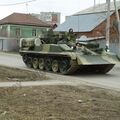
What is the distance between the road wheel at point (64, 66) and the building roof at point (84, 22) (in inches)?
1085

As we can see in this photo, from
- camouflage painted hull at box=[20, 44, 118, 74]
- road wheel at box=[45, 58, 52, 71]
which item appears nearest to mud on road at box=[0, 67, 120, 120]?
camouflage painted hull at box=[20, 44, 118, 74]

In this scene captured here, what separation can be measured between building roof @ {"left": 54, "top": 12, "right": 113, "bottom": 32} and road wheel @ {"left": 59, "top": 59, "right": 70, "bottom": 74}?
2757cm

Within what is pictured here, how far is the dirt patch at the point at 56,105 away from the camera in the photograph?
9.36 meters

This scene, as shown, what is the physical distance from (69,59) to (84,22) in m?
32.2

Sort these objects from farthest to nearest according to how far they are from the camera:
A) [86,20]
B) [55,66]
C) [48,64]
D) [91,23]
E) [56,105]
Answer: [86,20]
[91,23]
[48,64]
[55,66]
[56,105]

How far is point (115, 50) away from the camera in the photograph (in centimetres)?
4119

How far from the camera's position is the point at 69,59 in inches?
870

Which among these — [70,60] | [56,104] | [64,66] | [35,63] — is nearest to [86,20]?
[35,63]

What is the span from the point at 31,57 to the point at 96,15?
2827 cm

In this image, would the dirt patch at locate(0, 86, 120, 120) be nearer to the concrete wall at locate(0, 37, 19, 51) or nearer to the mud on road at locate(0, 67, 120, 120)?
the mud on road at locate(0, 67, 120, 120)

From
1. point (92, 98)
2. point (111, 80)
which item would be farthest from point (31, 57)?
point (92, 98)

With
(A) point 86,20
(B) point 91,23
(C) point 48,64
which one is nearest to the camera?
(C) point 48,64

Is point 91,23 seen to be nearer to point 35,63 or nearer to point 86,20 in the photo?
→ point 86,20

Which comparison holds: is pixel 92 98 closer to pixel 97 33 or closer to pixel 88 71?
pixel 88 71
